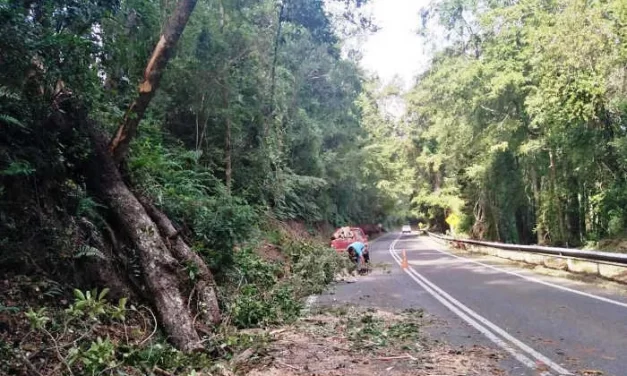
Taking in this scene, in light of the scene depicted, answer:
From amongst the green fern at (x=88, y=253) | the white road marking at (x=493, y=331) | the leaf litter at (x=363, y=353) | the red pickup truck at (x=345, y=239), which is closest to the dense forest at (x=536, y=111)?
the red pickup truck at (x=345, y=239)

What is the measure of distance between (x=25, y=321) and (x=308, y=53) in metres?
21.2

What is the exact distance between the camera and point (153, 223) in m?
8.06

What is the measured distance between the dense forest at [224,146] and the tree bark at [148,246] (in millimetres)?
31

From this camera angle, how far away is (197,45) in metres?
15.6

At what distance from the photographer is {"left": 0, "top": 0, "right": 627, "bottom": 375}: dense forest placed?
21.7 feet

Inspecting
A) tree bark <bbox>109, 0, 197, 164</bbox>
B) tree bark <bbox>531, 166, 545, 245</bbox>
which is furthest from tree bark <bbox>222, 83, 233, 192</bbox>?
tree bark <bbox>531, 166, 545, 245</bbox>

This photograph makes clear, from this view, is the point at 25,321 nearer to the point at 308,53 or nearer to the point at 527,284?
the point at 527,284

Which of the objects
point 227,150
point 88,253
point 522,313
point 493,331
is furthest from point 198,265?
point 227,150

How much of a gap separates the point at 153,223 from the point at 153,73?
2.33 meters

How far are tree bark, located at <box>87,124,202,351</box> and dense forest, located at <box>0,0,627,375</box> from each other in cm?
3

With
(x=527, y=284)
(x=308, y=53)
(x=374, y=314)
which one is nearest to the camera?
(x=374, y=314)

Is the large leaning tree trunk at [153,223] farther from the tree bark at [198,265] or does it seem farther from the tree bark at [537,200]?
the tree bark at [537,200]

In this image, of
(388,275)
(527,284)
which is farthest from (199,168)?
(527,284)

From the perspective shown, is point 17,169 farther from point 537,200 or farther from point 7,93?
point 537,200
